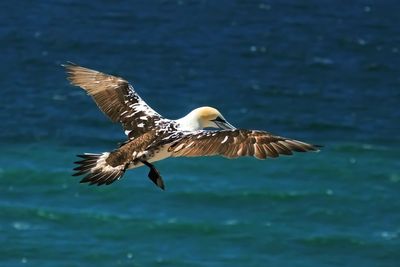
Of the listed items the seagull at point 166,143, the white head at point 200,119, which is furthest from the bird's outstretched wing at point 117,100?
the white head at point 200,119

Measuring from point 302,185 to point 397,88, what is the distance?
9.86 metres

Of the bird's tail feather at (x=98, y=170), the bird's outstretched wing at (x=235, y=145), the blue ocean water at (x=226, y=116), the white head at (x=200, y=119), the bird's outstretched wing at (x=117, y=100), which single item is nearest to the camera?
the bird's outstretched wing at (x=235, y=145)

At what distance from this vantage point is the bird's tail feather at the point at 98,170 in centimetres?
1650

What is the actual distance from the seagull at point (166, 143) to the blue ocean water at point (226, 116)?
1730 cm

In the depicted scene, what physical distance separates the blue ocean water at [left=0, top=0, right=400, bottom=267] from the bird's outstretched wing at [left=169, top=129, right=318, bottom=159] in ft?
62.4

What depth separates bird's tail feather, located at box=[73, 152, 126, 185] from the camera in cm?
1650

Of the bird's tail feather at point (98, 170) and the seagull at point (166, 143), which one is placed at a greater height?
the seagull at point (166, 143)

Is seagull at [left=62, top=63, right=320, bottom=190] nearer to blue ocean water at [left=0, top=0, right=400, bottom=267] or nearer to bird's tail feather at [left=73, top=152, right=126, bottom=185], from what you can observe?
bird's tail feather at [left=73, top=152, right=126, bottom=185]

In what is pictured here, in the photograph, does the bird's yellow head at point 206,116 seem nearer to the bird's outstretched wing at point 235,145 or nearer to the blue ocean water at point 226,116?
the bird's outstretched wing at point 235,145

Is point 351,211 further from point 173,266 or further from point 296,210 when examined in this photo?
point 173,266

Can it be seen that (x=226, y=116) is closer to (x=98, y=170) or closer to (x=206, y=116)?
(x=206, y=116)

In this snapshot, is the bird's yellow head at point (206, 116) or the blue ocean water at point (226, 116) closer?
the bird's yellow head at point (206, 116)

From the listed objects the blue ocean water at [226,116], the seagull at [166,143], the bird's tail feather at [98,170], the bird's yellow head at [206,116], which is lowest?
the blue ocean water at [226,116]

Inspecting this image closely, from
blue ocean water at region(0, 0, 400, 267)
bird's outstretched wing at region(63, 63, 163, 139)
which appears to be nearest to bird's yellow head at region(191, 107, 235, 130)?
bird's outstretched wing at region(63, 63, 163, 139)
